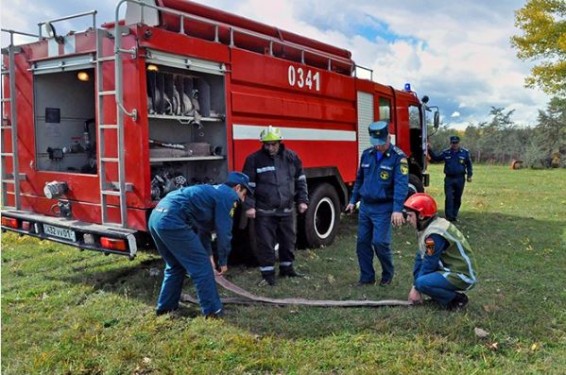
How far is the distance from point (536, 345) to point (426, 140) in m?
7.40

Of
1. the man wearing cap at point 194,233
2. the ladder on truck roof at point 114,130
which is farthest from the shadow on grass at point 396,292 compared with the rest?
the ladder on truck roof at point 114,130

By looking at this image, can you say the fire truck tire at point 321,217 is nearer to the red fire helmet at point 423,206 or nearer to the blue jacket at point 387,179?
the blue jacket at point 387,179

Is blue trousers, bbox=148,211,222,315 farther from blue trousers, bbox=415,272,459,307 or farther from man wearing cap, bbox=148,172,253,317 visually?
blue trousers, bbox=415,272,459,307

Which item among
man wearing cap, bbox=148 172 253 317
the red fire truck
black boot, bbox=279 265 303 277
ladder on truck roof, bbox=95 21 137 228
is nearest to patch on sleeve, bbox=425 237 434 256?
man wearing cap, bbox=148 172 253 317

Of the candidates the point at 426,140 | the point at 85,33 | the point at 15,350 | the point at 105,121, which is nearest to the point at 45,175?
the point at 105,121

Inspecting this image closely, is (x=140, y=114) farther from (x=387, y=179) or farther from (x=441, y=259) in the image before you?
(x=441, y=259)

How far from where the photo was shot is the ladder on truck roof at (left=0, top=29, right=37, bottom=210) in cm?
612

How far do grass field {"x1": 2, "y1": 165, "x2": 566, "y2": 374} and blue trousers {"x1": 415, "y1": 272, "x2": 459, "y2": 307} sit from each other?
0.15 meters

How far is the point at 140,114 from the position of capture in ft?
16.3

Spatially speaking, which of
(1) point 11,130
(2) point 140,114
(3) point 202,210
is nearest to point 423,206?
(3) point 202,210

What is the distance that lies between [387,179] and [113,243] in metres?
2.82

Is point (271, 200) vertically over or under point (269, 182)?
under

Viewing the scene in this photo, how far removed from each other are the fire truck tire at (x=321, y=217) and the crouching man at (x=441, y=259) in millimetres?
2760

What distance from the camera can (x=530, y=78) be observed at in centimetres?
2248
